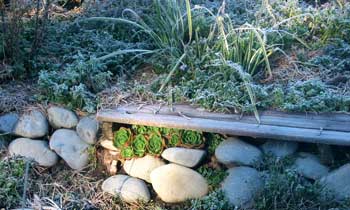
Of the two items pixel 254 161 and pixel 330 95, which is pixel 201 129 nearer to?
pixel 254 161

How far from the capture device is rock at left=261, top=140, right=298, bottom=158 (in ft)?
10.3

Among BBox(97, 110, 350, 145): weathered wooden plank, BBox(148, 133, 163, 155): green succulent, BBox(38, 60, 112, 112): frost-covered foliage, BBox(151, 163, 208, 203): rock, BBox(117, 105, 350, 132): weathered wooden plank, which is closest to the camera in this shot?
BBox(97, 110, 350, 145): weathered wooden plank

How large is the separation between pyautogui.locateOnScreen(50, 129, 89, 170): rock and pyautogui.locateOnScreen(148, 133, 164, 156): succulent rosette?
44 centimetres

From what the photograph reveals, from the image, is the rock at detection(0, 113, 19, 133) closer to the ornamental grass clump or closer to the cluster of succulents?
the cluster of succulents

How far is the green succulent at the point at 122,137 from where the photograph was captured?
335 centimetres

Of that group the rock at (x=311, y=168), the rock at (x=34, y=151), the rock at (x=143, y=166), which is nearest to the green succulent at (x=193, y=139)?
the rock at (x=143, y=166)

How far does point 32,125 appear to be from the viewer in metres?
3.47

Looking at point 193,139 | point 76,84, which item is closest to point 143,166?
point 193,139

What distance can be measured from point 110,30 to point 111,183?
4.43ft

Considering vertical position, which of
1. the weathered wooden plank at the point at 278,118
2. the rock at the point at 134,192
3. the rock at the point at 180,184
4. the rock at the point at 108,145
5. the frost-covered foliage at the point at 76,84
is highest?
the frost-covered foliage at the point at 76,84

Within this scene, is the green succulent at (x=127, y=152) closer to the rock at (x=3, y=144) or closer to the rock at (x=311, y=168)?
the rock at (x=3, y=144)

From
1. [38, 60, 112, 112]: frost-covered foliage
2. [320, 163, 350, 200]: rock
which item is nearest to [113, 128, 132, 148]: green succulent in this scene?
[38, 60, 112, 112]: frost-covered foliage

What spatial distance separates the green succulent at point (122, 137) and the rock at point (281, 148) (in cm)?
85

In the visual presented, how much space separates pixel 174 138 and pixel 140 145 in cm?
22
